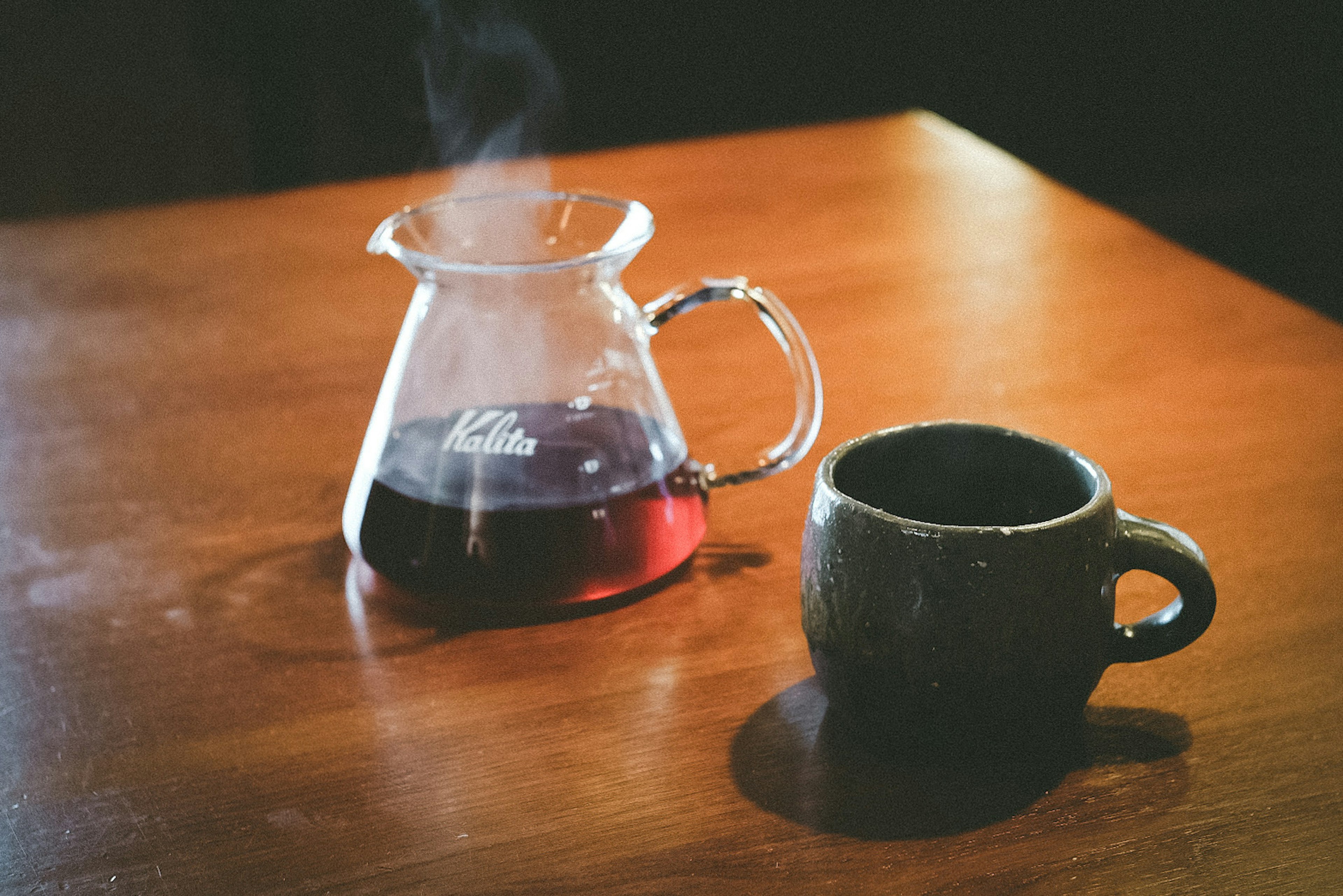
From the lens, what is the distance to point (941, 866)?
0.39m

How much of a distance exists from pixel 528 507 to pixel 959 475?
17cm

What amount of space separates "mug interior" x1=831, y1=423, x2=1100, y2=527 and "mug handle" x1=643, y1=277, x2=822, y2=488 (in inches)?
3.4

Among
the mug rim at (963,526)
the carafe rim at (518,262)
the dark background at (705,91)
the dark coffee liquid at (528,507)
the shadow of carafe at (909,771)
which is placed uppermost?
the carafe rim at (518,262)

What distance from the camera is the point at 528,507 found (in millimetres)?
→ 517

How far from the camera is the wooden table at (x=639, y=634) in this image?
40cm

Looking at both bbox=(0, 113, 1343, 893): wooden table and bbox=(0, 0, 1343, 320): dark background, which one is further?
bbox=(0, 0, 1343, 320): dark background

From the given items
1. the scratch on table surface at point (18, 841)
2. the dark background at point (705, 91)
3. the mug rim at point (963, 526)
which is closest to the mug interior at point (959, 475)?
the mug rim at point (963, 526)

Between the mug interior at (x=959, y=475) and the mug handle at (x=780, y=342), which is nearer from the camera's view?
the mug interior at (x=959, y=475)

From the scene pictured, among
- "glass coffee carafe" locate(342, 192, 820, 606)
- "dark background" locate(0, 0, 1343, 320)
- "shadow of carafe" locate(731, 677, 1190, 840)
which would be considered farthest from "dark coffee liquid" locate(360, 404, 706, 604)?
"dark background" locate(0, 0, 1343, 320)

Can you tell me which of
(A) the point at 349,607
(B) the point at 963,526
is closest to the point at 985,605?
(B) the point at 963,526

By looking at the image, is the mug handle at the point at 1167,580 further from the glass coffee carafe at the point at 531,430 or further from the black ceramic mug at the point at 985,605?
the glass coffee carafe at the point at 531,430

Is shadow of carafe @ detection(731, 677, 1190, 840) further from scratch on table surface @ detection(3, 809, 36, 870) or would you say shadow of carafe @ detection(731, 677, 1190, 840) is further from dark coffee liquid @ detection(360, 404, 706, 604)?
scratch on table surface @ detection(3, 809, 36, 870)

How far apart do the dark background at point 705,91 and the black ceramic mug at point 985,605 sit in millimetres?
1513

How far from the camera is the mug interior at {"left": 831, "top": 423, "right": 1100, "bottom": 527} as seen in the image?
462 mm
